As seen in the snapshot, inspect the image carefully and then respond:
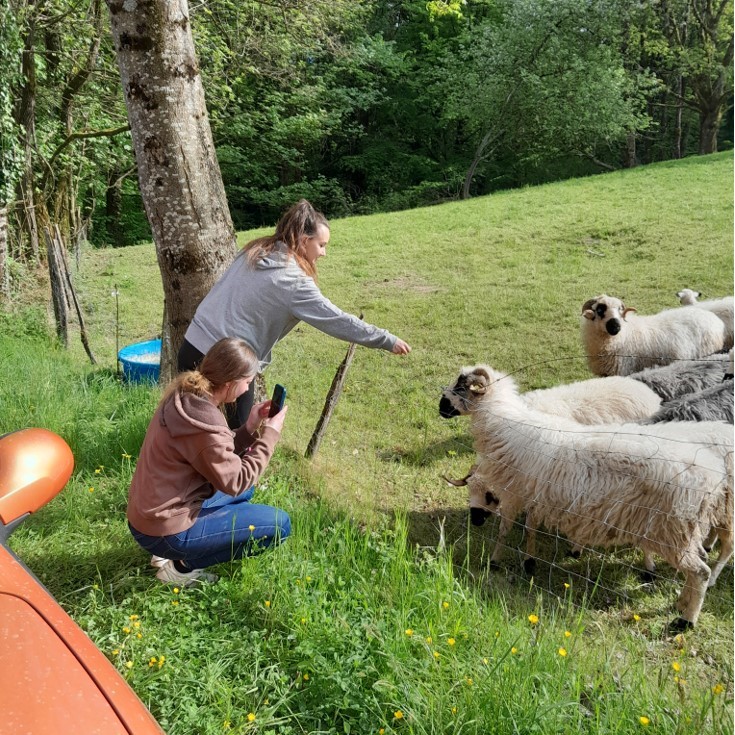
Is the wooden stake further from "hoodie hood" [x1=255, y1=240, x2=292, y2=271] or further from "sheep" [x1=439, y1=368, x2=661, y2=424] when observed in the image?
"hoodie hood" [x1=255, y1=240, x2=292, y2=271]

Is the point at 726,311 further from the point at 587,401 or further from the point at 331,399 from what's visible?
the point at 331,399

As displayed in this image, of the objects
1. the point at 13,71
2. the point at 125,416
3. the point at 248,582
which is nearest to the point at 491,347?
the point at 125,416

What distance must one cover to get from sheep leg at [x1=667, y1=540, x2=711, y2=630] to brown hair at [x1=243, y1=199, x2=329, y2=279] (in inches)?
103

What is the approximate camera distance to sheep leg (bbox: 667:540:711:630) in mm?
3369

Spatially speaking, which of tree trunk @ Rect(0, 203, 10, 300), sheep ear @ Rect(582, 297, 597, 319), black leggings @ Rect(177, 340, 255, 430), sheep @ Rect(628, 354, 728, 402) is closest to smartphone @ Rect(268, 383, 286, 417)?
black leggings @ Rect(177, 340, 255, 430)

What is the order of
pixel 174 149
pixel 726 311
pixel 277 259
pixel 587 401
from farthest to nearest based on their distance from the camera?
pixel 726 311 → pixel 587 401 → pixel 174 149 → pixel 277 259

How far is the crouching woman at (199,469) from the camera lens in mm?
2594

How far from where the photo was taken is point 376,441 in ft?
18.1

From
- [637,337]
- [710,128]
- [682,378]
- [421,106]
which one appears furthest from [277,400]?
[710,128]

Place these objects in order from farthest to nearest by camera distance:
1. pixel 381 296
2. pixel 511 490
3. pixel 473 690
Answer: pixel 381 296 < pixel 511 490 < pixel 473 690

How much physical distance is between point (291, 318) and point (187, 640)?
1.72 metres

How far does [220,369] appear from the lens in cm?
263

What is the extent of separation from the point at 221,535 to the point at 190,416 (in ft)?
2.04

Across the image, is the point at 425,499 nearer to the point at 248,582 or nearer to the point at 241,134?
the point at 248,582
